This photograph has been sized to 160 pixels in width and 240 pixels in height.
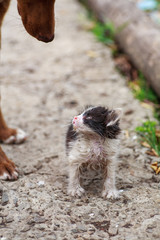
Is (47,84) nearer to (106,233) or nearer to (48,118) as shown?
(48,118)

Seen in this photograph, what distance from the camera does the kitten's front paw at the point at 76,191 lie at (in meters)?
3.44

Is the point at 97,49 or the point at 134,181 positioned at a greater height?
the point at 134,181

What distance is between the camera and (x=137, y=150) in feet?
13.8

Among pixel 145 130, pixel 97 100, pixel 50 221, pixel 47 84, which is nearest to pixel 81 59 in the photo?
pixel 47 84

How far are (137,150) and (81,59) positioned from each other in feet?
10.3

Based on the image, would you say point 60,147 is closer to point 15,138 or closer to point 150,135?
point 15,138

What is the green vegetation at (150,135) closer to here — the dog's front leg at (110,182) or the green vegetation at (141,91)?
the green vegetation at (141,91)

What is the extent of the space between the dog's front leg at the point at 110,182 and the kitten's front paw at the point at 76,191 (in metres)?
0.21

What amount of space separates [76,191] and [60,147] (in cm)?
103

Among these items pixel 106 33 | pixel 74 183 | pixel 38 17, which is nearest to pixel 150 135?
pixel 74 183

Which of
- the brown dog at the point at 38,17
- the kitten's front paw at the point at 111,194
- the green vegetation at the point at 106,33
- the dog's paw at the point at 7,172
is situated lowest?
the green vegetation at the point at 106,33

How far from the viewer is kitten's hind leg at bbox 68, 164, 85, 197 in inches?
136

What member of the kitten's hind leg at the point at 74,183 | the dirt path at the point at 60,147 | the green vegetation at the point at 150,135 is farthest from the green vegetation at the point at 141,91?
the kitten's hind leg at the point at 74,183

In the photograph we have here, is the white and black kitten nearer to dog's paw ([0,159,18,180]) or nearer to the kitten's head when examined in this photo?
the kitten's head
